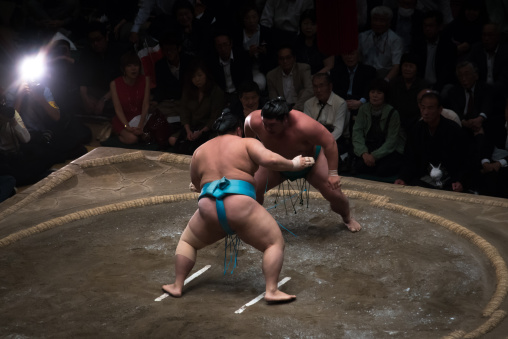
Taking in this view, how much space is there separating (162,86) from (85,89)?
0.68 meters

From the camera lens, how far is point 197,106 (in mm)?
5410

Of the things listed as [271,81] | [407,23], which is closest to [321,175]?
[271,81]

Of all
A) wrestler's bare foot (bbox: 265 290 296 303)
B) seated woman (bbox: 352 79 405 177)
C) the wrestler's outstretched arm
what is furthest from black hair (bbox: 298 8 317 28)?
wrestler's bare foot (bbox: 265 290 296 303)

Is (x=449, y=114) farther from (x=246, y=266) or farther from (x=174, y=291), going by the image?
(x=174, y=291)

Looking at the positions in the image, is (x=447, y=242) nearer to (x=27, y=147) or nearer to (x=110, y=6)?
(x=27, y=147)

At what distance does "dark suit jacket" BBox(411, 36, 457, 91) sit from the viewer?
16.9 ft

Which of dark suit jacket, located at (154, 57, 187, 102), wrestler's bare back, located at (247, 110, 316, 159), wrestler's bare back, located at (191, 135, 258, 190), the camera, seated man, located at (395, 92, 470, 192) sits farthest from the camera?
dark suit jacket, located at (154, 57, 187, 102)

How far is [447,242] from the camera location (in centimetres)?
381

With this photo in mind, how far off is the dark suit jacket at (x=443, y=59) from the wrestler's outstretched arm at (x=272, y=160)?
→ 234 cm

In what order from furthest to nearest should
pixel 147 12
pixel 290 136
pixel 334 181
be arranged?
1. pixel 147 12
2. pixel 334 181
3. pixel 290 136

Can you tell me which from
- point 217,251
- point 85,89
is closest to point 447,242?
point 217,251

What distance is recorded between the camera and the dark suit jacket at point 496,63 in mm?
4914

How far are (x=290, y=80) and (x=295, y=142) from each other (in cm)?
178

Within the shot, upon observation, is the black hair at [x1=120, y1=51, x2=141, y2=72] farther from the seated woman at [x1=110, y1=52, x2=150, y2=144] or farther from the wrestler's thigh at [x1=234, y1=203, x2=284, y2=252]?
the wrestler's thigh at [x1=234, y1=203, x2=284, y2=252]
